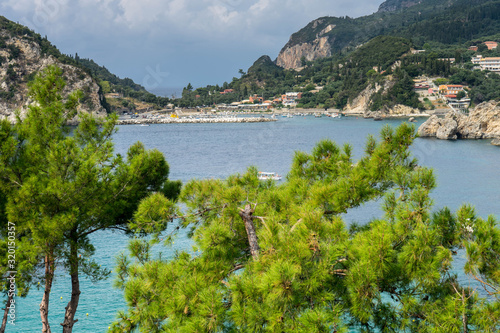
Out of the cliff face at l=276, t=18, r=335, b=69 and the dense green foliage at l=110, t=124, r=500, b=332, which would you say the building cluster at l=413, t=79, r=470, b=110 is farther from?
the cliff face at l=276, t=18, r=335, b=69

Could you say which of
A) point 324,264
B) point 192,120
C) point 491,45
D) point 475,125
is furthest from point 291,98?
point 324,264

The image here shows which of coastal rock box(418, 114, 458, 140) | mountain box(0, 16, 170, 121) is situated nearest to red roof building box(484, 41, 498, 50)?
coastal rock box(418, 114, 458, 140)

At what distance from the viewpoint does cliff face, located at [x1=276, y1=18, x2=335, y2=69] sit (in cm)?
17235

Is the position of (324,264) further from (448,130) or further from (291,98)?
(291,98)

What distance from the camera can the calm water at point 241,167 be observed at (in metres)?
8.57

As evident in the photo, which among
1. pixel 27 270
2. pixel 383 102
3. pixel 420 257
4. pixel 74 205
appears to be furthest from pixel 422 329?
pixel 383 102

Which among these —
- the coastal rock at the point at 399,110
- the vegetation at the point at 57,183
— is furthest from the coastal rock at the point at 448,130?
the vegetation at the point at 57,183

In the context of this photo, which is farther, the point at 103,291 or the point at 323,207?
the point at 103,291

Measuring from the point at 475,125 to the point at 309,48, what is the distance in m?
147

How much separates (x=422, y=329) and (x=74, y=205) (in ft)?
11.9

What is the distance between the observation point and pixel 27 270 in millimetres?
4824

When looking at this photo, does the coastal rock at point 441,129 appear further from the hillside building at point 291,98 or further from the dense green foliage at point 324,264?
the hillside building at point 291,98

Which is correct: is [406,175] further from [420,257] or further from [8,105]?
[8,105]

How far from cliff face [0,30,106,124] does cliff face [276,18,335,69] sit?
114m
